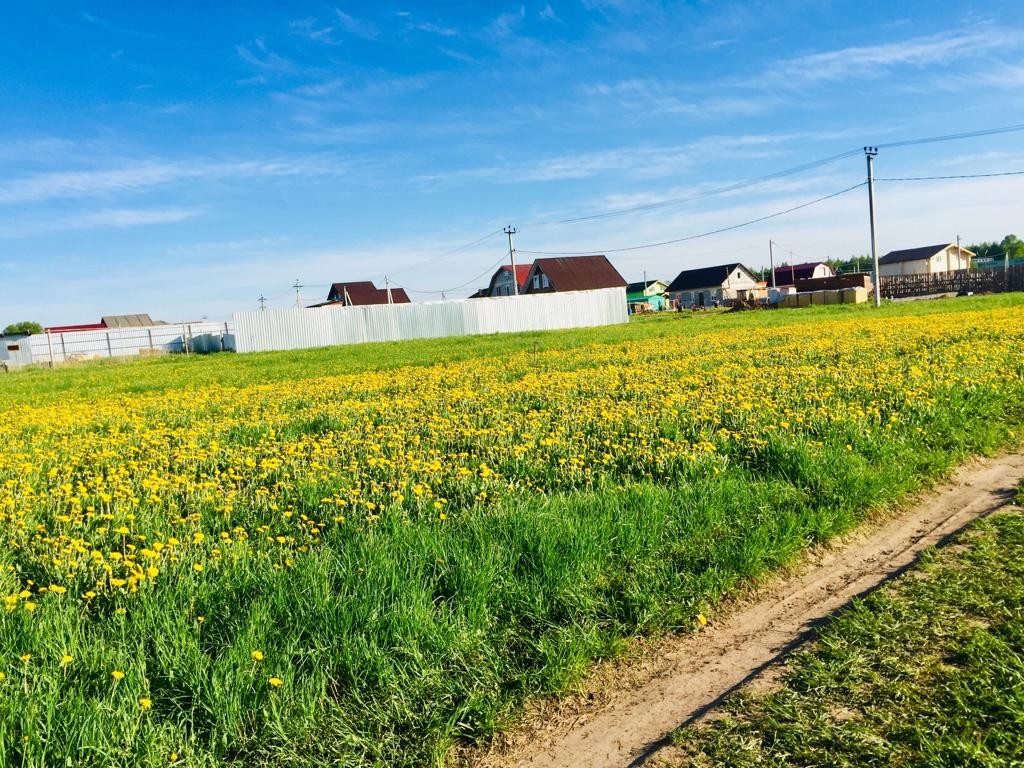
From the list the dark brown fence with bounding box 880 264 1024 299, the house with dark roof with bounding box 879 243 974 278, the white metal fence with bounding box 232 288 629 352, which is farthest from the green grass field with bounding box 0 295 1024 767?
the house with dark roof with bounding box 879 243 974 278

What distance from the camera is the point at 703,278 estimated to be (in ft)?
298

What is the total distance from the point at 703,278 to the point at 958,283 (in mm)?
40230

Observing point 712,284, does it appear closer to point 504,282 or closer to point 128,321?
point 504,282

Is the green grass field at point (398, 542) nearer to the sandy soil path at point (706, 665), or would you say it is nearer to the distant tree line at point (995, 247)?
the sandy soil path at point (706, 665)

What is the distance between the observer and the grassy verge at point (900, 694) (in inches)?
100

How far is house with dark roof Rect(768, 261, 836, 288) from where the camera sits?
10138cm

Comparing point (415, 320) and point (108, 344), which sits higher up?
point (108, 344)

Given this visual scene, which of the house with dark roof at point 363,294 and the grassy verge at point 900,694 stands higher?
the house with dark roof at point 363,294

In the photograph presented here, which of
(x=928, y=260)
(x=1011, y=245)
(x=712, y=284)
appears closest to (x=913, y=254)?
(x=928, y=260)

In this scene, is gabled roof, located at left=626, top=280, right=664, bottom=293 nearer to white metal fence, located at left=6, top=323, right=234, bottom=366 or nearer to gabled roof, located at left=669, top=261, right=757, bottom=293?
gabled roof, located at left=669, top=261, right=757, bottom=293

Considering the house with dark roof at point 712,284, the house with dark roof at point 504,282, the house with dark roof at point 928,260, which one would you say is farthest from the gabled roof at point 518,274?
the house with dark roof at point 928,260

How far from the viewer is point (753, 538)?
4.40 meters

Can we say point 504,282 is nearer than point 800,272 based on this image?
Yes

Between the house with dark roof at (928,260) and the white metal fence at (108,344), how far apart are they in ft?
260
